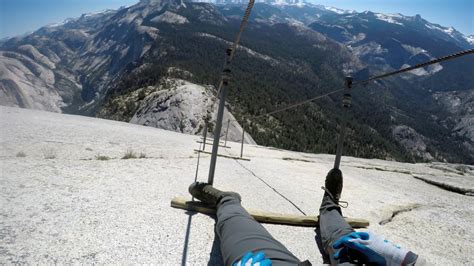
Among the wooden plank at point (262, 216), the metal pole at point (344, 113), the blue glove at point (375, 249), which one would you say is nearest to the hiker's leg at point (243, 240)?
the blue glove at point (375, 249)

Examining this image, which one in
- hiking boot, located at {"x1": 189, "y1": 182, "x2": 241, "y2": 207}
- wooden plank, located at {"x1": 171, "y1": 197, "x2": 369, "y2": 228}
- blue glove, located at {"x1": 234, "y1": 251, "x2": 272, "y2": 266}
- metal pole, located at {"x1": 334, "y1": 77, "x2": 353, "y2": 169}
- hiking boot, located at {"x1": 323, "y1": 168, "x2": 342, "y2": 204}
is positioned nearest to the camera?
blue glove, located at {"x1": 234, "y1": 251, "x2": 272, "y2": 266}

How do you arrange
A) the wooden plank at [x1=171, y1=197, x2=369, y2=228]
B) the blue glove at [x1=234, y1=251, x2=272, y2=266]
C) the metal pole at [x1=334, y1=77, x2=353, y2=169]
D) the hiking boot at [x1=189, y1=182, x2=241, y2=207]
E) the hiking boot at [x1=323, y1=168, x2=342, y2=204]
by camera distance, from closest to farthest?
1. the blue glove at [x1=234, y1=251, x2=272, y2=266]
2. the hiking boot at [x1=189, y1=182, x2=241, y2=207]
3. the wooden plank at [x1=171, y1=197, x2=369, y2=228]
4. the hiking boot at [x1=323, y1=168, x2=342, y2=204]
5. the metal pole at [x1=334, y1=77, x2=353, y2=169]

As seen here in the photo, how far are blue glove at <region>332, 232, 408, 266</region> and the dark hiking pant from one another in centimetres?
40

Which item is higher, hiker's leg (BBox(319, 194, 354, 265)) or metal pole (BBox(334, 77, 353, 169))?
metal pole (BBox(334, 77, 353, 169))

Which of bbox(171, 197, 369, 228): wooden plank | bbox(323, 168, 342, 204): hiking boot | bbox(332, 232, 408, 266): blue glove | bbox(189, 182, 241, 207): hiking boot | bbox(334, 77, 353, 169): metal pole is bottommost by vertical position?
bbox(171, 197, 369, 228): wooden plank

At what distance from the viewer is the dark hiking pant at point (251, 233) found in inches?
113

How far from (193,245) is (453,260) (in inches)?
150

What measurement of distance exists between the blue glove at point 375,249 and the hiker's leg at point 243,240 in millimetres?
577

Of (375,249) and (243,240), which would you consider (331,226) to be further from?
(243,240)

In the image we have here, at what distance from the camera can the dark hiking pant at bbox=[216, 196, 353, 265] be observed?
2.86m

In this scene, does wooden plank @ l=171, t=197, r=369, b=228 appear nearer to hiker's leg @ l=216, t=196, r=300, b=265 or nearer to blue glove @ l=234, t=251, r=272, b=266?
hiker's leg @ l=216, t=196, r=300, b=265

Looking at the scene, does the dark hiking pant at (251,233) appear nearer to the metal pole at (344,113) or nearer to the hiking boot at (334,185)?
the hiking boot at (334,185)

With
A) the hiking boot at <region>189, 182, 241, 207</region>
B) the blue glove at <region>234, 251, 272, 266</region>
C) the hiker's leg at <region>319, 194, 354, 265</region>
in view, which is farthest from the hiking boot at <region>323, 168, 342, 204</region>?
the blue glove at <region>234, 251, 272, 266</region>

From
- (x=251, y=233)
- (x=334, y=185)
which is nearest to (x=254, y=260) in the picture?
(x=251, y=233)
